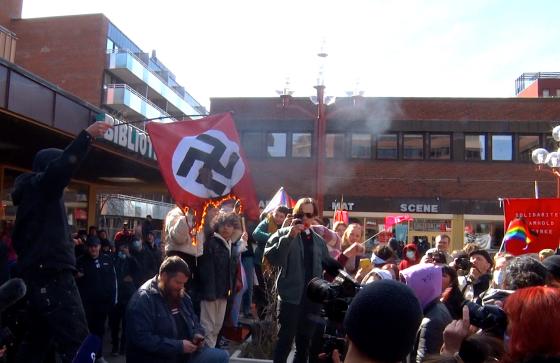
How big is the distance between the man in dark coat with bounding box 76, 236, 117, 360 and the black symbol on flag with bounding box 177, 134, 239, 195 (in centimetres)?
237

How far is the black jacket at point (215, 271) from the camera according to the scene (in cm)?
606

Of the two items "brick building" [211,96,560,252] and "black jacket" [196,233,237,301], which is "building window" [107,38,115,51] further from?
"black jacket" [196,233,237,301]

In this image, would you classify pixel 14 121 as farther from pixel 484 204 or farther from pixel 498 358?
pixel 484 204

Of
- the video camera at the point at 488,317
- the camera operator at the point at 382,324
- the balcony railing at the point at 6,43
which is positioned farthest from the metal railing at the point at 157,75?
the camera operator at the point at 382,324

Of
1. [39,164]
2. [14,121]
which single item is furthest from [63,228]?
[14,121]

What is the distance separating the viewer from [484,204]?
28.9 m

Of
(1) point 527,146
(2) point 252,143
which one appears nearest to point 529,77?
(1) point 527,146

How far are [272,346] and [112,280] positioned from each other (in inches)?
90.4

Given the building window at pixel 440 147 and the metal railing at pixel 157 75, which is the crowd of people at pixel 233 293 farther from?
the metal railing at pixel 157 75

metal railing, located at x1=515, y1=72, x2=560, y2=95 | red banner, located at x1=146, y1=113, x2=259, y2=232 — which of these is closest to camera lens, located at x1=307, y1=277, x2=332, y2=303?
red banner, located at x1=146, y1=113, x2=259, y2=232

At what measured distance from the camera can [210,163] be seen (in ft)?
20.5

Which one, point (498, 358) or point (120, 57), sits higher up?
point (120, 57)

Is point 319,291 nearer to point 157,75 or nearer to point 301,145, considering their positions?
point 301,145

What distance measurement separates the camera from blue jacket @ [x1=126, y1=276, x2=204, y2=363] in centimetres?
455
